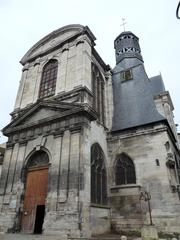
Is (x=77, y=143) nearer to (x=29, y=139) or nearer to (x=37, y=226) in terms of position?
(x=29, y=139)

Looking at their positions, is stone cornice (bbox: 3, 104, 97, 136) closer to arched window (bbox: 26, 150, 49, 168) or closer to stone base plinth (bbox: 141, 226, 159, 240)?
arched window (bbox: 26, 150, 49, 168)

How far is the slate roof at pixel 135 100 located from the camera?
13.0 meters

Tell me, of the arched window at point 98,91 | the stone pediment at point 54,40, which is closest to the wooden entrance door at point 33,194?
the arched window at point 98,91

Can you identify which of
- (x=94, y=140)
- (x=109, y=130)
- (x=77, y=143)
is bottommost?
(x=77, y=143)

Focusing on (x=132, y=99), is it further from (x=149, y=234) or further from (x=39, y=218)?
(x=39, y=218)

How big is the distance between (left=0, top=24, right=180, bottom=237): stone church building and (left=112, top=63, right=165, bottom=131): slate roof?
0.24 ft

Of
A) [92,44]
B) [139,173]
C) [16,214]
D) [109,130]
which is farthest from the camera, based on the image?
[92,44]

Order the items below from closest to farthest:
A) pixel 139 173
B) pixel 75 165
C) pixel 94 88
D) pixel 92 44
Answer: pixel 75 165, pixel 139 173, pixel 94 88, pixel 92 44

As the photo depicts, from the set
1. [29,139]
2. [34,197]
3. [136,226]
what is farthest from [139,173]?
[29,139]

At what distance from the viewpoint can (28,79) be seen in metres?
16.0

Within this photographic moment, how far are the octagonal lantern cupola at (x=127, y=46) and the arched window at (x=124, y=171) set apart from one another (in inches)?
461

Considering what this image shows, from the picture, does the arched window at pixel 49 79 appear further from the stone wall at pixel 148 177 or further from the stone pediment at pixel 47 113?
the stone wall at pixel 148 177

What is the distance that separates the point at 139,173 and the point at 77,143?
4.03 m

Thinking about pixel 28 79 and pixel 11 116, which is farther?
pixel 28 79
